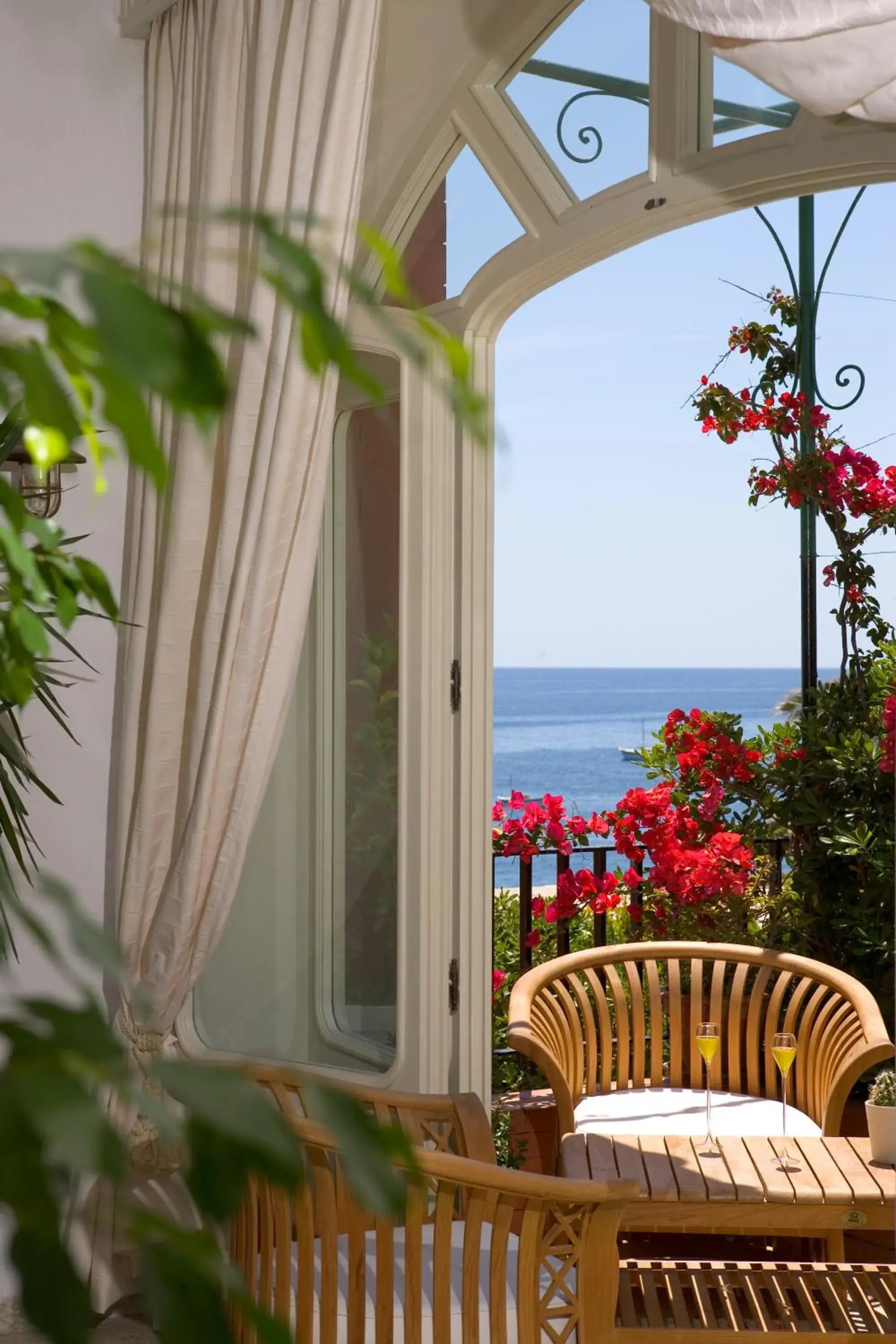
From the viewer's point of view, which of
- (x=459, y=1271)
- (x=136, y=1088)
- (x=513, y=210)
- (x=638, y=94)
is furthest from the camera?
(x=513, y=210)

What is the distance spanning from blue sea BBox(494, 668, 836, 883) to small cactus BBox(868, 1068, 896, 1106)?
29.0 m

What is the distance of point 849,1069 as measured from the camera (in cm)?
336

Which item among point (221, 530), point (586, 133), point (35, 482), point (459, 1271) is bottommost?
point (459, 1271)

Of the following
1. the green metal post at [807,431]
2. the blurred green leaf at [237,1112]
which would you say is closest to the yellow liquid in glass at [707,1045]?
the green metal post at [807,431]

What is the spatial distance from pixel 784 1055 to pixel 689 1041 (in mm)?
1058

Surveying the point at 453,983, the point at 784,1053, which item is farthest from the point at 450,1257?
the point at 784,1053

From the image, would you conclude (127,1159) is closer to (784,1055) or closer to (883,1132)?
(883,1132)

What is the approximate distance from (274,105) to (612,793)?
103ft

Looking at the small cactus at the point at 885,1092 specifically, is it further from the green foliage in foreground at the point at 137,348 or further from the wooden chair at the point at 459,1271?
the green foliage in foreground at the point at 137,348

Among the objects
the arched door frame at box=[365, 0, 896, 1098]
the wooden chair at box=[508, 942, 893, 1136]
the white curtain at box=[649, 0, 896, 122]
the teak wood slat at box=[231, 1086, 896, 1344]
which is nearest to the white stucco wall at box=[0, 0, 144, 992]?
the arched door frame at box=[365, 0, 896, 1098]

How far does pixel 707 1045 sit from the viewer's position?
3408mm

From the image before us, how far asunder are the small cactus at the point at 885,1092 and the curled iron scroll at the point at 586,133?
2190 mm

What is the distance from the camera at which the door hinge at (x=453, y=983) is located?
3072 millimetres

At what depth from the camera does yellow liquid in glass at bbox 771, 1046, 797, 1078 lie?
3.21 meters
